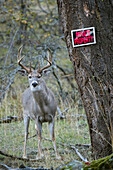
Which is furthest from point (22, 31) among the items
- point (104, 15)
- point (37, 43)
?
point (104, 15)

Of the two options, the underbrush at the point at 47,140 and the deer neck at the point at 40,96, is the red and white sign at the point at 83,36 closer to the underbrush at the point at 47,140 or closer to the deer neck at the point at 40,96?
the underbrush at the point at 47,140

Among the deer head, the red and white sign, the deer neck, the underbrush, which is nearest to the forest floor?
the underbrush

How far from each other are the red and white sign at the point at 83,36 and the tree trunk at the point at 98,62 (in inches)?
2.1

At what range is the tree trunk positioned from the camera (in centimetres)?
400

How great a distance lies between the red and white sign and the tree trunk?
5 cm

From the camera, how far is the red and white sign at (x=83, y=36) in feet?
13.2

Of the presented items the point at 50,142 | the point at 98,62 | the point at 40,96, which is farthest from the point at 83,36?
the point at 50,142

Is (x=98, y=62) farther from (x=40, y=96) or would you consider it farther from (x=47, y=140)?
(x=47, y=140)

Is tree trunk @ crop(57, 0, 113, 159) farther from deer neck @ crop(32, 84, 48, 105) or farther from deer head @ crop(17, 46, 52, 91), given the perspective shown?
deer neck @ crop(32, 84, 48, 105)

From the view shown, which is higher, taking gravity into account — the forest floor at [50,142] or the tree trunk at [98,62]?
the tree trunk at [98,62]

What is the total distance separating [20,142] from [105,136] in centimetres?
318

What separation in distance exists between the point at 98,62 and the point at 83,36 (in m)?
0.40

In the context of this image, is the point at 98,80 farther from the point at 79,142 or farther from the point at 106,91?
the point at 79,142

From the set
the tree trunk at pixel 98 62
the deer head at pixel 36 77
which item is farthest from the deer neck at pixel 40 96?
the tree trunk at pixel 98 62
